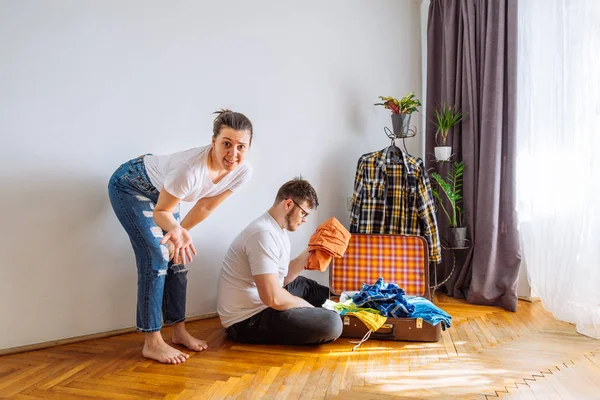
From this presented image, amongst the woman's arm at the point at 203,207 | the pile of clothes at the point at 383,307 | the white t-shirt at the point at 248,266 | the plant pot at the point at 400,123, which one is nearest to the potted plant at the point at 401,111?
the plant pot at the point at 400,123

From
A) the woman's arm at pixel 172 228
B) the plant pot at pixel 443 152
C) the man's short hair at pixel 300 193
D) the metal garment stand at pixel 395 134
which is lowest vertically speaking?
the woman's arm at pixel 172 228

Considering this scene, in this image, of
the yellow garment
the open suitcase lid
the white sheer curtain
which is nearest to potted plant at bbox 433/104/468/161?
the white sheer curtain

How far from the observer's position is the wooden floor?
1.80 m

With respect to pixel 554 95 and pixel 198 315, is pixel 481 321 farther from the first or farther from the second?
pixel 198 315

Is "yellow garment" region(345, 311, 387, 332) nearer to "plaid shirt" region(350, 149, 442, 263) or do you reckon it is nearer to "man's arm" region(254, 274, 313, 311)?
"man's arm" region(254, 274, 313, 311)

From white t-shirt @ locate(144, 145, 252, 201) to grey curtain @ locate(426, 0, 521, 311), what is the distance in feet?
5.31

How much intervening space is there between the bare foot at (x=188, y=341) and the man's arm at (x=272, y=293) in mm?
356

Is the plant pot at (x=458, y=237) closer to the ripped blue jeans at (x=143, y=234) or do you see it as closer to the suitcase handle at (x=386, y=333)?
the suitcase handle at (x=386, y=333)

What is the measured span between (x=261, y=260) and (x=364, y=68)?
181 centimetres

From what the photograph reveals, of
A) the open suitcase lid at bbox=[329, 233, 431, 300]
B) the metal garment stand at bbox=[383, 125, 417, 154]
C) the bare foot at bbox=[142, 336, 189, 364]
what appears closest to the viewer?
the bare foot at bbox=[142, 336, 189, 364]

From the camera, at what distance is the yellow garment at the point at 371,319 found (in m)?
2.35

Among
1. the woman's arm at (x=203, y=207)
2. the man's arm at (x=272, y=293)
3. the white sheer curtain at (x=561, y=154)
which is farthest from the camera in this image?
the white sheer curtain at (x=561, y=154)

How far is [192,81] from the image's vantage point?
9.05 ft

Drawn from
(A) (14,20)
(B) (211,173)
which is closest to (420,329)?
(B) (211,173)
